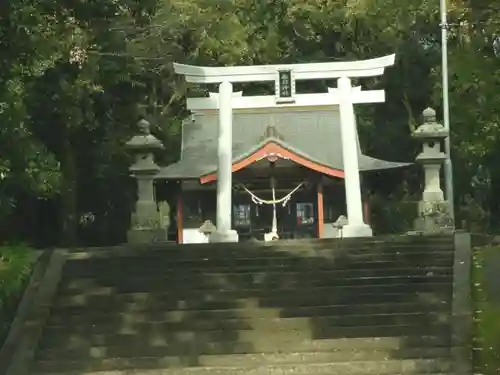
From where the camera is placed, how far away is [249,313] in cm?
1087

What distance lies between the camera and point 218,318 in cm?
1080

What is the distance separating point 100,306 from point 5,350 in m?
1.54

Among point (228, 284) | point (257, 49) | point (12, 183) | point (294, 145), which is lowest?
point (228, 284)

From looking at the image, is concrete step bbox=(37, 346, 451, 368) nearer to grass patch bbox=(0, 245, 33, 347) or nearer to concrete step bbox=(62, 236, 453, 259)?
grass patch bbox=(0, 245, 33, 347)

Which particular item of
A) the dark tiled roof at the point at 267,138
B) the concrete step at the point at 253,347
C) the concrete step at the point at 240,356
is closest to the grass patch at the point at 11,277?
the concrete step at the point at 253,347

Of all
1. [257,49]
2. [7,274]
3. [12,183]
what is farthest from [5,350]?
[257,49]

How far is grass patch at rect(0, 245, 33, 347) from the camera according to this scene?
10.7m

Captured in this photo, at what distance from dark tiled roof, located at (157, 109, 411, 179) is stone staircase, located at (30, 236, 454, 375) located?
25.7ft

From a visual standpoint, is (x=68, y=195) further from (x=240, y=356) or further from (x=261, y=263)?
(x=240, y=356)

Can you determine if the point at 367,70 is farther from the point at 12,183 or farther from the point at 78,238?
the point at 78,238

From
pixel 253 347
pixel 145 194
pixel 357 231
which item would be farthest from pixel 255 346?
pixel 145 194

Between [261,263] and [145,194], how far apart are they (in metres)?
5.15

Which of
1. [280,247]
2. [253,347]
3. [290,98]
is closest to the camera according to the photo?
[253,347]

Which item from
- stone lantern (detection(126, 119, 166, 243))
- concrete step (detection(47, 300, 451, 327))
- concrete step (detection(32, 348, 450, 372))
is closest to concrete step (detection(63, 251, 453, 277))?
concrete step (detection(47, 300, 451, 327))
